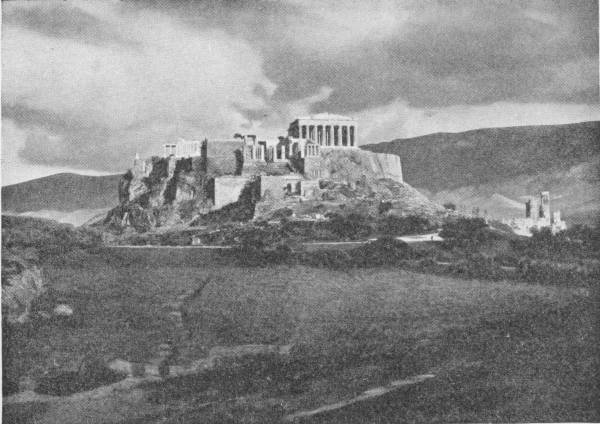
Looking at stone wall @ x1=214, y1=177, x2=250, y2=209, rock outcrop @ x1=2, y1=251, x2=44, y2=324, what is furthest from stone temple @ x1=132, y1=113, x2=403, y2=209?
rock outcrop @ x1=2, y1=251, x2=44, y2=324

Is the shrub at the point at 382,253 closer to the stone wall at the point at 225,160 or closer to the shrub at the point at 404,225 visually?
the shrub at the point at 404,225

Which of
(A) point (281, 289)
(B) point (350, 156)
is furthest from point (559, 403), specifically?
(B) point (350, 156)

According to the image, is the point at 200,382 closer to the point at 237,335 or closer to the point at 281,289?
the point at 237,335

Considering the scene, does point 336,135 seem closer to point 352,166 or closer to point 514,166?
point 352,166

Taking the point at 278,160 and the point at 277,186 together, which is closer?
the point at 277,186

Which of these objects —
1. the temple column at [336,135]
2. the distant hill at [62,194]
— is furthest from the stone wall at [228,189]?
the distant hill at [62,194]

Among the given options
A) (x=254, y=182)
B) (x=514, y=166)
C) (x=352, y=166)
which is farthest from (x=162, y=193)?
(x=514, y=166)

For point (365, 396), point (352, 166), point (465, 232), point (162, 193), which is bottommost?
point (365, 396)
